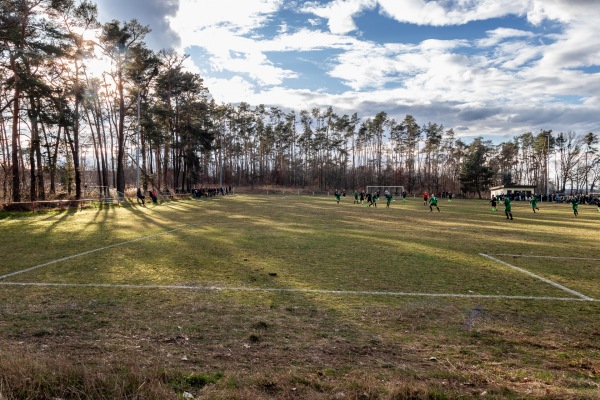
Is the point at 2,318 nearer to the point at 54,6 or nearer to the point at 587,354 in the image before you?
the point at 587,354

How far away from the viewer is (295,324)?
5125mm

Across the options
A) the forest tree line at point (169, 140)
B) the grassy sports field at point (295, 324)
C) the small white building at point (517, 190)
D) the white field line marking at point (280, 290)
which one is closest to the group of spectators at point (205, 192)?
the forest tree line at point (169, 140)

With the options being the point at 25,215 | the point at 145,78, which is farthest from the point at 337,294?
the point at 145,78

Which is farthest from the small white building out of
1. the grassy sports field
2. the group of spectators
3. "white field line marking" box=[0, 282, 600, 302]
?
"white field line marking" box=[0, 282, 600, 302]

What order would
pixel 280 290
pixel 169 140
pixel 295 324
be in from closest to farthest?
pixel 295 324, pixel 280 290, pixel 169 140

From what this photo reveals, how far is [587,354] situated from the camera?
4.30 metres

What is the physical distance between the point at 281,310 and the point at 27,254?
8.65 m

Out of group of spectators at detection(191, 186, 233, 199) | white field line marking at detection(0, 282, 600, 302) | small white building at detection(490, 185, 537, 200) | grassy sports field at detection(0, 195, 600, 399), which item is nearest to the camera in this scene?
grassy sports field at detection(0, 195, 600, 399)

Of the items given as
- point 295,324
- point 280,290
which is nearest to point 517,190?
point 280,290

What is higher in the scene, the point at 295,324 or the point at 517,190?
the point at 517,190

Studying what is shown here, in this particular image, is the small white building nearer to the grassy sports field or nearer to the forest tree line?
the forest tree line

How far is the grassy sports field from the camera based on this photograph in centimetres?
332

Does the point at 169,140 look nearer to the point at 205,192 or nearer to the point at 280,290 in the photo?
the point at 205,192

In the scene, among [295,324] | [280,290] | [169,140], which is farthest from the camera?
[169,140]
